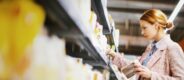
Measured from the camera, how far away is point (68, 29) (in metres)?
1.23

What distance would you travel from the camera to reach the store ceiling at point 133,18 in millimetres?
8289

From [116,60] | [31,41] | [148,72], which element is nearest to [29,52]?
[31,41]

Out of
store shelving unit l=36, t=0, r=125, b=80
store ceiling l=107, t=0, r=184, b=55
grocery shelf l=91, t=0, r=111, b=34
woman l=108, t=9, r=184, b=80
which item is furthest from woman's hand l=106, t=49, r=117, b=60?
store ceiling l=107, t=0, r=184, b=55

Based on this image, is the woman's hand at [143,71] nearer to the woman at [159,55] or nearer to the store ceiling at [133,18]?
the woman at [159,55]

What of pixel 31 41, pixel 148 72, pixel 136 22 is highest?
pixel 136 22

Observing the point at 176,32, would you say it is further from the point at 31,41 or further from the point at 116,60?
the point at 31,41

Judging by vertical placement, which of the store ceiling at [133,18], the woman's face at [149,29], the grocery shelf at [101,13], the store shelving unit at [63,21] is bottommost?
the store shelving unit at [63,21]

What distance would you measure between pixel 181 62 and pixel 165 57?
176 millimetres

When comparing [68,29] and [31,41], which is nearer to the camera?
[31,41]

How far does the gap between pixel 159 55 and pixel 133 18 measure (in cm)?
687

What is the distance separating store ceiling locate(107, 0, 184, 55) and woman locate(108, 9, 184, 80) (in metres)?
5.15

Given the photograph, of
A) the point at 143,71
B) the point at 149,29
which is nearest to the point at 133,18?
the point at 149,29

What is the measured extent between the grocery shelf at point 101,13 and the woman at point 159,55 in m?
0.37

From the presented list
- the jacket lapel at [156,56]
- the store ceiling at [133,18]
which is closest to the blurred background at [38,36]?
the jacket lapel at [156,56]
